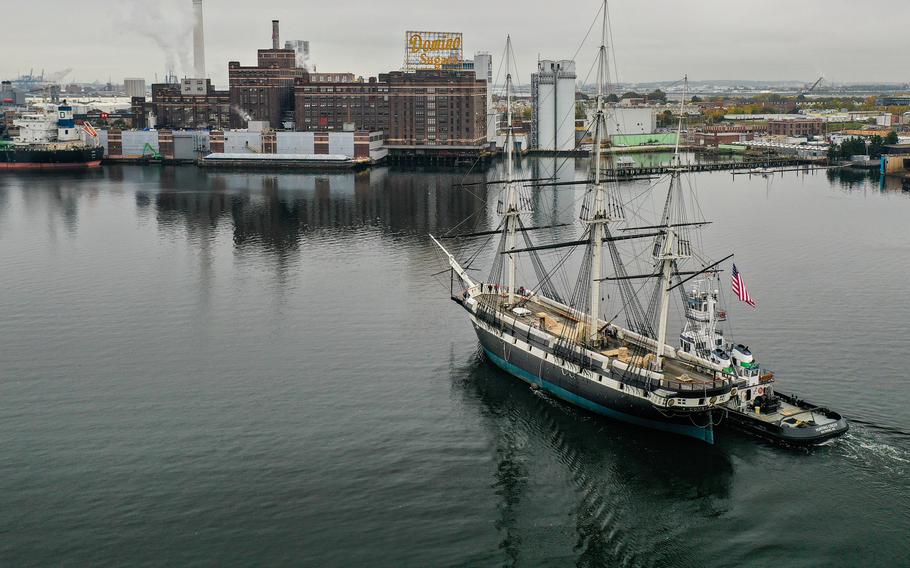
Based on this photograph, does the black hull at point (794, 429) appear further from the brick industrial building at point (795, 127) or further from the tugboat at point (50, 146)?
the brick industrial building at point (795, 127)

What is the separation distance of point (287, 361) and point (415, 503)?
12.9 metres

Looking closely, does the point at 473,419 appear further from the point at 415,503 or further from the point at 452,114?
the point at 452,114

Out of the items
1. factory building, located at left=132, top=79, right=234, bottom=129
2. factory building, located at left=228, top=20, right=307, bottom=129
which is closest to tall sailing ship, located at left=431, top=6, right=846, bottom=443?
factory building, located at left=228, top=20, right=307, bottom=129

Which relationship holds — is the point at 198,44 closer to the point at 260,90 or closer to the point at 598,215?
the point at 260,90

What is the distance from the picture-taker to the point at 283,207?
8112 centimetres

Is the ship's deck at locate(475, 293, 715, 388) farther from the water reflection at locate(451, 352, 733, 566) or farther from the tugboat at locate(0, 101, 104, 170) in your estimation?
the tugboat at locate(0, 101, 104, 170)

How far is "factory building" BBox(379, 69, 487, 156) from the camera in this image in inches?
5017

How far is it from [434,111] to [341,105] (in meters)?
12.5

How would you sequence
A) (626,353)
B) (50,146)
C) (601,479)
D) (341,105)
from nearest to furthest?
(601,479) → (626,353) → (50,146) → (341,105)

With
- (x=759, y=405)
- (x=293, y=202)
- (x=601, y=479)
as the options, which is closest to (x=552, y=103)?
(x=293, y=202)

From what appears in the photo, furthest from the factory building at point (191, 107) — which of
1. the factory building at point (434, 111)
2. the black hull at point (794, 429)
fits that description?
the black hull at point (794, 429)

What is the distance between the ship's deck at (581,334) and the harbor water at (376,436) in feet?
6.44

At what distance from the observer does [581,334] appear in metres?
34.5

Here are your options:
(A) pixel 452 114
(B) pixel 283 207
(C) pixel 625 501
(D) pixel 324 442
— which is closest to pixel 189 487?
(D) pixel 324 442
